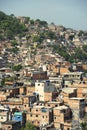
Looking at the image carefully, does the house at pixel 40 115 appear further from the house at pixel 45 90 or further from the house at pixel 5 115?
the house at pixel 45 90

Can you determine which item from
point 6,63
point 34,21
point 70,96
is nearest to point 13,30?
point 34,21

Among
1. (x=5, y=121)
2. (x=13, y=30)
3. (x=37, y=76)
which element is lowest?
(x=5, y=121)

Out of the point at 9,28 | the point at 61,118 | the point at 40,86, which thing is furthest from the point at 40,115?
the point at 9,28

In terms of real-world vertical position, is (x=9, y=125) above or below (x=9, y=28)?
below

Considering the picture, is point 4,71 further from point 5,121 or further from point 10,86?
point 5,121

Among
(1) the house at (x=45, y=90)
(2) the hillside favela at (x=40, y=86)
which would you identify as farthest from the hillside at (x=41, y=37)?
(1) the house at (x=45, y=90)

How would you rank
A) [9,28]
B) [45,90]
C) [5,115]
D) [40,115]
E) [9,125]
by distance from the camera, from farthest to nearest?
[9,28] < [45,90] < [5,115] < [40,115] < [9,125]

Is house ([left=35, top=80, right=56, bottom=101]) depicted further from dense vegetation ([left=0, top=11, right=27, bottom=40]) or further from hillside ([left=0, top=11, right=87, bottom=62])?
dense vegetation ([left=0, top=11, right=27, bottom=40])

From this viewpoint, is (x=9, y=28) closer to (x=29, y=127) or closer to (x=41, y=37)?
(x=41, y=37)

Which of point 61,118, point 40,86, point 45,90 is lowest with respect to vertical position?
point 61,118
